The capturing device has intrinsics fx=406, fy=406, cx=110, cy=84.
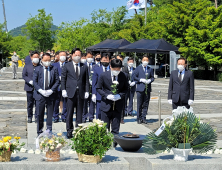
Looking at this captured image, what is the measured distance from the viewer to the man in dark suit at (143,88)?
11.7 m

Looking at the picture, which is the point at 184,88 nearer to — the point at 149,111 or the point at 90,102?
the point at 90,102

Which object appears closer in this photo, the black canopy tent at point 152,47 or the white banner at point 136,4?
the black canopy tent at point 152,47

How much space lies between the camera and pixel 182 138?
609 centimetres

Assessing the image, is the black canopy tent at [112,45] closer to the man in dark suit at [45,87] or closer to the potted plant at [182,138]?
the man in dark suit at [45,87]

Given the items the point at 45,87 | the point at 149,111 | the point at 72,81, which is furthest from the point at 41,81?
the point at 149,111

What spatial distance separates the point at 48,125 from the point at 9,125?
197 cm

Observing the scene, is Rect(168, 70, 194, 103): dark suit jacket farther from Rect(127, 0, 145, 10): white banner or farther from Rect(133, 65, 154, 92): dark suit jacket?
Rect(127, 0, 145, 10): white banner

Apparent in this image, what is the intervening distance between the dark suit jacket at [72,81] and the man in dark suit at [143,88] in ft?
9.41

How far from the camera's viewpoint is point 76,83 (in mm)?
9164

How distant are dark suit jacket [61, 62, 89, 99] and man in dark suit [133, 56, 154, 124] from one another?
2869mm

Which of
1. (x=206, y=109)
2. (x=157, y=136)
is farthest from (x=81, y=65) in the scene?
(x=206, y=109)

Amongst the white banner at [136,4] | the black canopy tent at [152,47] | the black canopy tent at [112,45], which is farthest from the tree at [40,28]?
the black canopy tent at [152,47]

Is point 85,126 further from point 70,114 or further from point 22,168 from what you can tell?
point 70,114

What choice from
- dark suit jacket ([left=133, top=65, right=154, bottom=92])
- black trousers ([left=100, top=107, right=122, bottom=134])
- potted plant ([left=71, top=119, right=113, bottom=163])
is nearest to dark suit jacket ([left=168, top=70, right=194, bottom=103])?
black trousers ([left=100, top=107, right=122, bottom=134])
